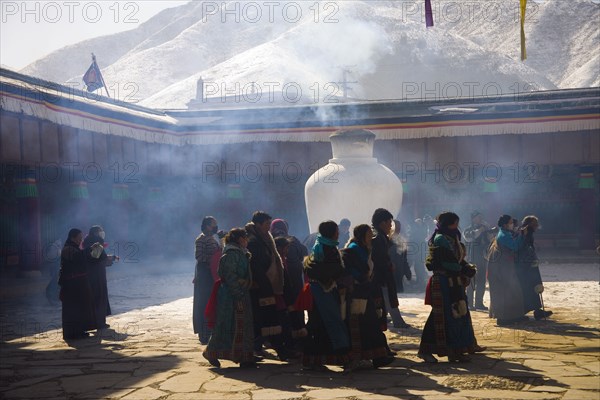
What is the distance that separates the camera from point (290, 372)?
24.2ft

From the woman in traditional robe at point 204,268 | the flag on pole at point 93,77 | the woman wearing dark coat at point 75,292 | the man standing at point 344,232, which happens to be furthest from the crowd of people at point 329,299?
the flag on pole at point 93,77

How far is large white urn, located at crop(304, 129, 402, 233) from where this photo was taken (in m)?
13.8

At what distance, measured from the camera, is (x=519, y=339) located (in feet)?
29.5

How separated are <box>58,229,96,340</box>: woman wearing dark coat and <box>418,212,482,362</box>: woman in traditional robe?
4312mm

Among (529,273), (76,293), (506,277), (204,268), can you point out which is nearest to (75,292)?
(76,293)

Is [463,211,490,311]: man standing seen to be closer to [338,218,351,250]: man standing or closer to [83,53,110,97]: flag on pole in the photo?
[338,218,351,250]: man standing

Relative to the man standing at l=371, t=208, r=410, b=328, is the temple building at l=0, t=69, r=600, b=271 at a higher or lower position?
higher

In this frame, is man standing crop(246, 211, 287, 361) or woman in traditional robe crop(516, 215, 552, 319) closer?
man standing crop(246, 211, 287, 361)

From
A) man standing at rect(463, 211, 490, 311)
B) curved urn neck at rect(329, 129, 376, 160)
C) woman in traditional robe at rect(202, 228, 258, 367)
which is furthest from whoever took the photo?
curved urn neck at rect(329, 129, 376, 160)

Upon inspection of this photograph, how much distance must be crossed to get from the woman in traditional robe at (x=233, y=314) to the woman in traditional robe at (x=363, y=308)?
37.5 inches

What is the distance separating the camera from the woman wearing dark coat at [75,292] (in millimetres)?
9852

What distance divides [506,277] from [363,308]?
358 centimetres

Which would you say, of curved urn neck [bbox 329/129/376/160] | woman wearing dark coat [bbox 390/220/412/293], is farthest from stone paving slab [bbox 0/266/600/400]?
curved urn neck [bbox 329/129/376/160]

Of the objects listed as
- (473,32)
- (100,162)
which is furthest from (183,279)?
(473,32)
